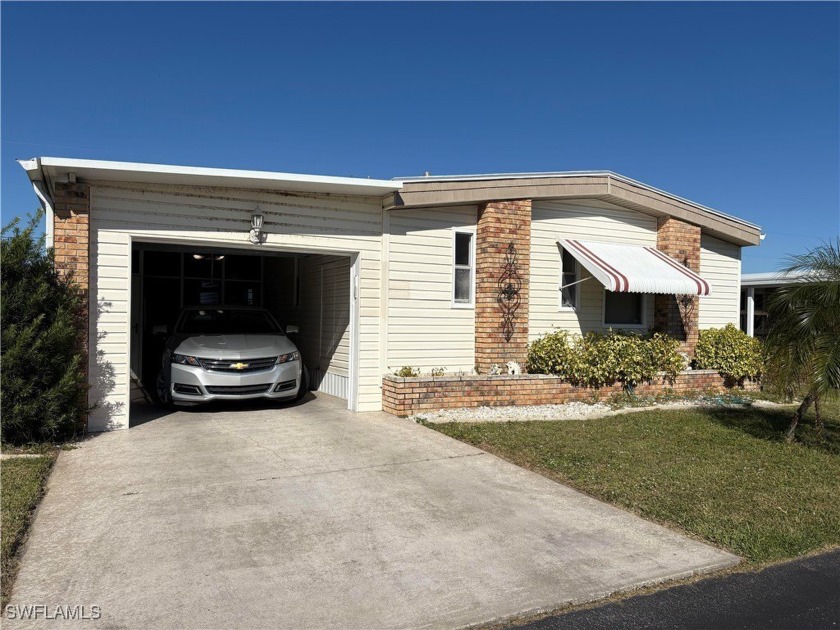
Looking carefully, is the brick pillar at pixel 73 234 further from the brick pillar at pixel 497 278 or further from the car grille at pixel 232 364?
the brick pillar at pixel 497 278

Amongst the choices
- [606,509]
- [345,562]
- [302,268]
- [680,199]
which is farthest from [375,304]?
[680,199]

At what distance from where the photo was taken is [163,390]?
961 centimetres

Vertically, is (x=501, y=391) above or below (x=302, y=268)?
below

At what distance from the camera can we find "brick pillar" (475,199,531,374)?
410 inches

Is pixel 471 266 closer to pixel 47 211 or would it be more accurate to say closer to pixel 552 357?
pixel 552 357

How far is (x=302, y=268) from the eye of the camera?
12.8 m

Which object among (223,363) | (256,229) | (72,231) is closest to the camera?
(72,231)

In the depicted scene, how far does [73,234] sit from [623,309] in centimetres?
963

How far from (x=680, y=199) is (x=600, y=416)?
207 inches

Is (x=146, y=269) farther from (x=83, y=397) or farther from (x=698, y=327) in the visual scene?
(x=698, y=327)

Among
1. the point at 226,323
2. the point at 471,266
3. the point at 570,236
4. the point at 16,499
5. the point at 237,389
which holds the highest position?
the point at 570,236

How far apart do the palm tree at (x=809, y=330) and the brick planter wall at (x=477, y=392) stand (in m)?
3.07

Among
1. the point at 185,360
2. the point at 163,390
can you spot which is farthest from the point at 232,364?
the point at 163,390

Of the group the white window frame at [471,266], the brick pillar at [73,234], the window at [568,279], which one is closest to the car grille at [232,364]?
the brick pillar at [73,234]
